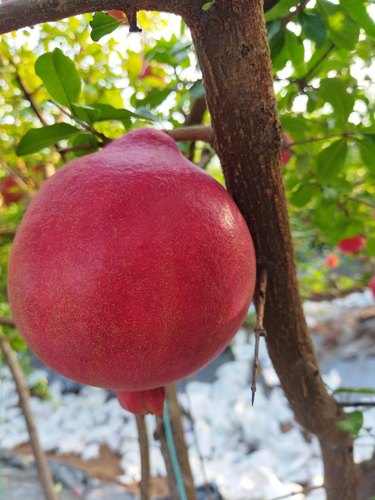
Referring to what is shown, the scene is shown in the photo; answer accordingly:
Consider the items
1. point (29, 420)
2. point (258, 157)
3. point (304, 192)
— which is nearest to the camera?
point (258, 157)

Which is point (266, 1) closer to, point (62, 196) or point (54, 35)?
point (62, 196)

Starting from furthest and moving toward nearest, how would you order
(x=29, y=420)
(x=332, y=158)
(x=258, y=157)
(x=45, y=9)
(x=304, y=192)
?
(x=29, y=420) < (x=304, y=192) < (x=332, y=158) < (x=258, y=157) < (x=45, y=9)

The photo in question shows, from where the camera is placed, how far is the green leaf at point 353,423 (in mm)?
621

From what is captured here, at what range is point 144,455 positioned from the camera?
83cm

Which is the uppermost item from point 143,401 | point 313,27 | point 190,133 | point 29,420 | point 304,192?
point 313,27

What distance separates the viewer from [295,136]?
708mm

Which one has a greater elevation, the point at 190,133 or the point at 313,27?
the point at 313,27

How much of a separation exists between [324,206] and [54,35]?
0.84 meters

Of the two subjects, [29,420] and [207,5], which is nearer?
[207,5]

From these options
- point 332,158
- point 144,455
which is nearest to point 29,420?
point 144,455

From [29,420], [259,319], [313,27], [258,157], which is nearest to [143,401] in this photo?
[259,319]

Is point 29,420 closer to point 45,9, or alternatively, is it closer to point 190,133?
point 190,133

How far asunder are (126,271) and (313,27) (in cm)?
43

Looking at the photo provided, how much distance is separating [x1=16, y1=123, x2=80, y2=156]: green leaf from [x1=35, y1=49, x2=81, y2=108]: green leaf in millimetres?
30
